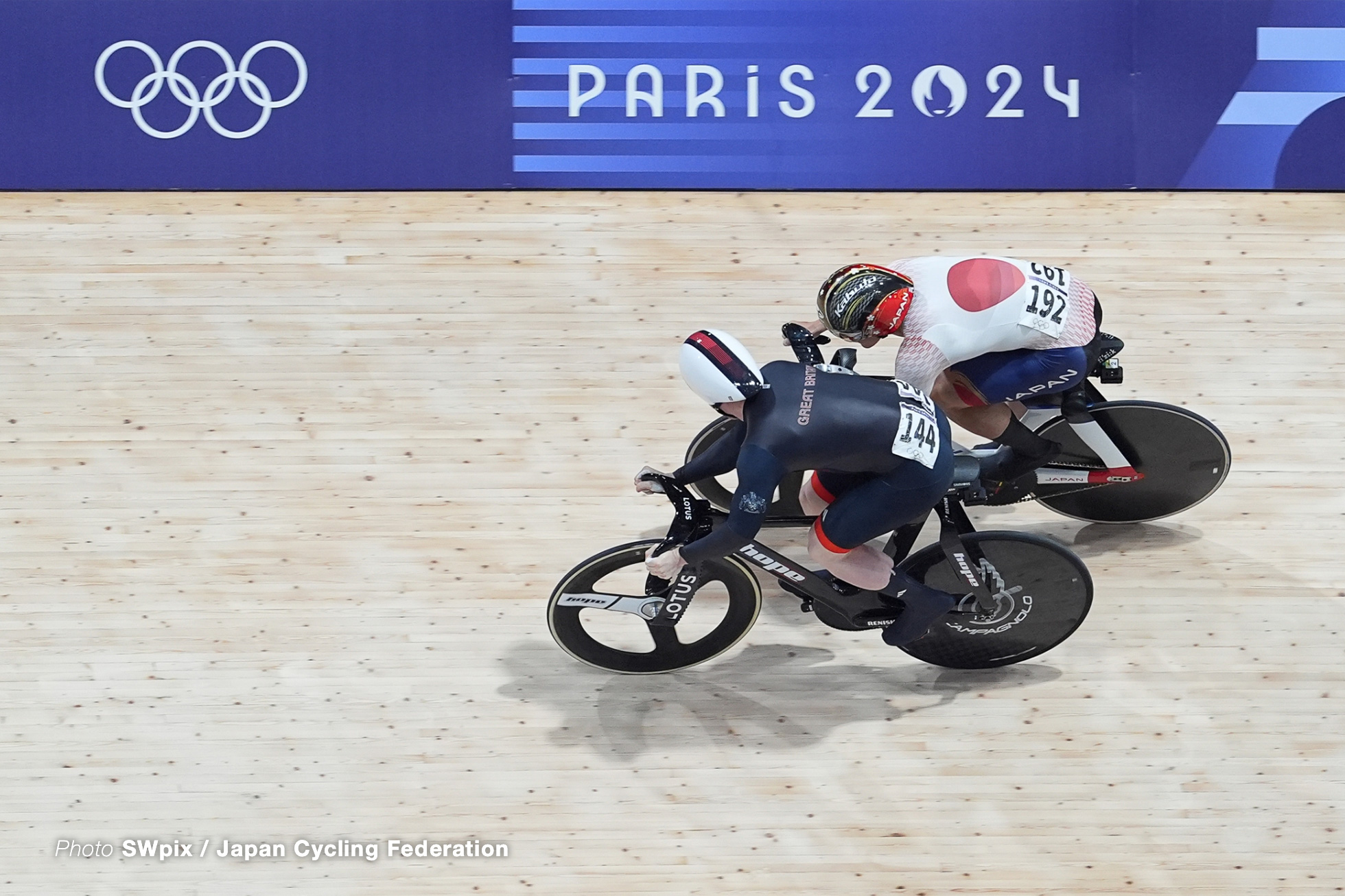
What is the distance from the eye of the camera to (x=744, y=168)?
21.1 ft

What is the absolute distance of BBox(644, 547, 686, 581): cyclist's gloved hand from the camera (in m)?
4.21

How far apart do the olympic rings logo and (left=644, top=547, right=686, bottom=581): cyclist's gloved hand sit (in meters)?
3.47

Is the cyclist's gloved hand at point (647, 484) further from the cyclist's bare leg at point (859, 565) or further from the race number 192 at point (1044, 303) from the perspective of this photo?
the race number 192 at point (1044, 303)

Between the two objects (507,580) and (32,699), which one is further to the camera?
(507,580)

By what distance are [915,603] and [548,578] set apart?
61.1 inches

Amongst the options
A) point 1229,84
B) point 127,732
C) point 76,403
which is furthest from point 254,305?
point 1229,84

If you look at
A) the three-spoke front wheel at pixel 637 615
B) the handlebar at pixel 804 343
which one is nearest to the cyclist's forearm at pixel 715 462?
the three-spoke front wheel at pixel 637 615

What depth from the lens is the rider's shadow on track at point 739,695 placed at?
4.78 m

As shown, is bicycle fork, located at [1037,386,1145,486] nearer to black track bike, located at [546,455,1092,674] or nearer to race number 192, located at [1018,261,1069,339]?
race number 192, located at [1018,261,1069,339]

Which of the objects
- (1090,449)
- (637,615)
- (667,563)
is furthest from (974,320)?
(637,615)

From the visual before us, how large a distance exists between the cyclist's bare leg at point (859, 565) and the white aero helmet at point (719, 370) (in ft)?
2.40

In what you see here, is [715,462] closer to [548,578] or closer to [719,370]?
[719,370]

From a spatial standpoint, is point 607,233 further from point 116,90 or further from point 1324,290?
point 1324,290

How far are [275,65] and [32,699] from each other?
322cm
